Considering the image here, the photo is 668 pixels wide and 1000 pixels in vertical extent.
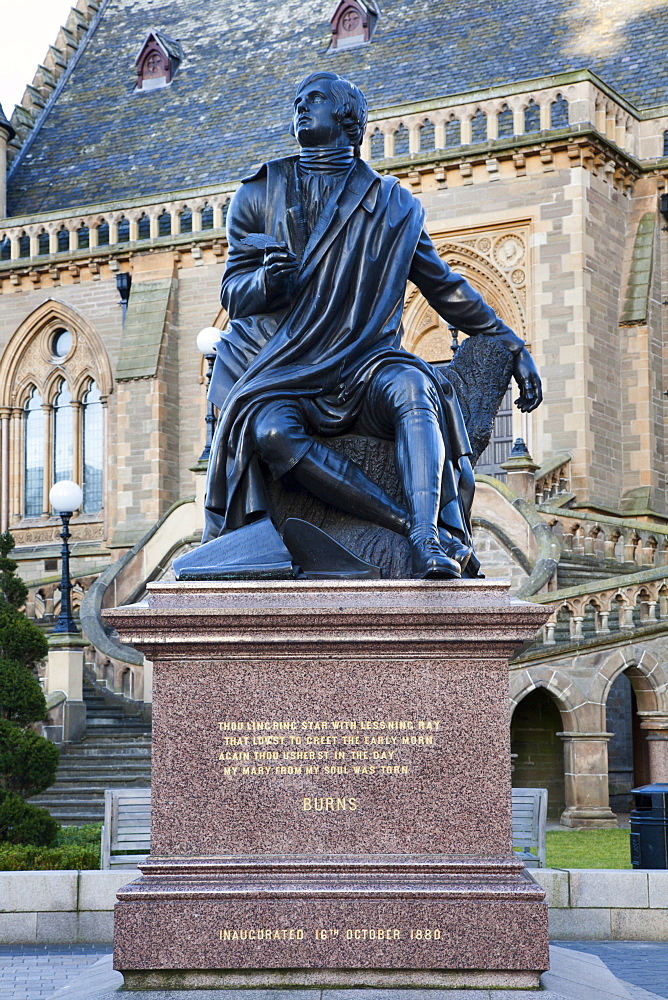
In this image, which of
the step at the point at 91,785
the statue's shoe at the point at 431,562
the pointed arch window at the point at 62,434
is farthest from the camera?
the pointed arch window at the point at 62,434

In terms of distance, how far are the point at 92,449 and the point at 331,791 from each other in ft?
93.1

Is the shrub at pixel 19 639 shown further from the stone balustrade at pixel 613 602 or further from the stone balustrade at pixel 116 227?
the stone balustrade at pixel 116 227

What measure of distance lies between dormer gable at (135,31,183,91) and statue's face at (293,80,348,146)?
102 feet

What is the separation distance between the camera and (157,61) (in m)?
37.5

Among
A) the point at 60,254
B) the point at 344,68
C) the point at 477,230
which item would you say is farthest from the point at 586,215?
the point at 60,254

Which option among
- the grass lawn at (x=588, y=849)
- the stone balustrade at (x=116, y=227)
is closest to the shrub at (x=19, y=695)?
the grass lawn at (x=588, y=849)

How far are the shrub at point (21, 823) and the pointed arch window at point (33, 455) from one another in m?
21.7

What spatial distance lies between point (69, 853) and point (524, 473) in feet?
46.4

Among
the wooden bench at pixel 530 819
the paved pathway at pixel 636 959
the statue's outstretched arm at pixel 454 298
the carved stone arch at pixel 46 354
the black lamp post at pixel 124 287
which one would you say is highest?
the black lamp post at pixel 124 287

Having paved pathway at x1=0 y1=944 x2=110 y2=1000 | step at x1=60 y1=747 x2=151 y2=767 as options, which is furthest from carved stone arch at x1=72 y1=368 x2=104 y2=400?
paved pathway at x1=0 y1=944 x2=110 y2=1000

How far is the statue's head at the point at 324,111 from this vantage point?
23.7ft

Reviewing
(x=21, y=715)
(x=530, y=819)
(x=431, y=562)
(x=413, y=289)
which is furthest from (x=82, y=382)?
(x=431, y=562)

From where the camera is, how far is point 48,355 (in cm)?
3456

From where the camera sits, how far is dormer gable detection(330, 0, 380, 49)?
3438cm
